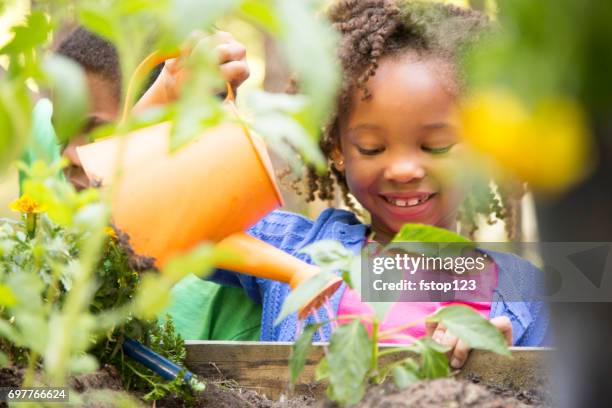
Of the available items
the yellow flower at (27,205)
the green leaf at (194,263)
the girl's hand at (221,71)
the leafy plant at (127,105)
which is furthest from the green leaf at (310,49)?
the girl's hand at (221,71)

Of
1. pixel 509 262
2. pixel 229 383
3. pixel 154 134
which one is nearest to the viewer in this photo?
pixel 154 134

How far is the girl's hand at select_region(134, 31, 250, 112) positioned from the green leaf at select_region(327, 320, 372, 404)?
0.65 meters

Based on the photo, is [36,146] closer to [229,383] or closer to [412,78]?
[229,383]

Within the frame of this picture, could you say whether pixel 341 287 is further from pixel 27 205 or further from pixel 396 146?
pixel 27 205

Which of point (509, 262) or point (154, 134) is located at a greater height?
point (154, 134)

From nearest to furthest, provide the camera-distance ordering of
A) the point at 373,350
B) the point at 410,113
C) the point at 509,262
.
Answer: the point at 373,350, the point at 410,113, the point at 509,262

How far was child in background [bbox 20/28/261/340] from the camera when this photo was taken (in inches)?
55.7

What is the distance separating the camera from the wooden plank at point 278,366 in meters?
1.17

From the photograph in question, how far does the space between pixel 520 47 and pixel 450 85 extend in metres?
1.43

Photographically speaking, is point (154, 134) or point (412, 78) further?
point (412, 78)

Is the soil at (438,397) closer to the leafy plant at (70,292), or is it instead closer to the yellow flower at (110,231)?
the leafy plant at (70,292)

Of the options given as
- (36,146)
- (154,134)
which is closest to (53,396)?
(36,146)

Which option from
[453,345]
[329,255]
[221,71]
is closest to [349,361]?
[329,255]

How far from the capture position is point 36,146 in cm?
71
